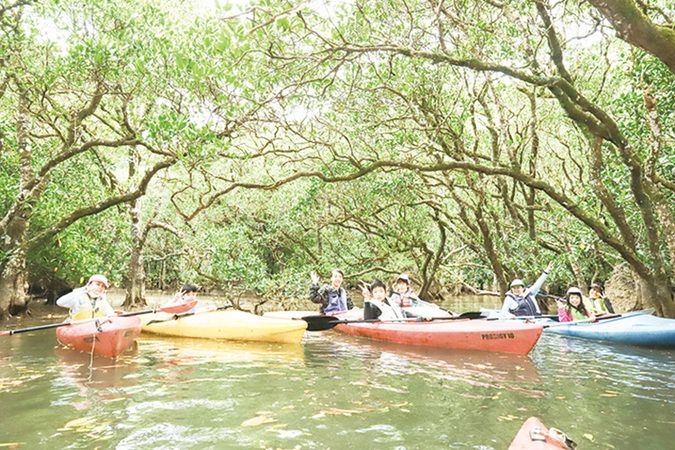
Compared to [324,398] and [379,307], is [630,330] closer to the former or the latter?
[379,307]

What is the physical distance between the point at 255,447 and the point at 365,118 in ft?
26.5

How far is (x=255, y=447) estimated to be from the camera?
355 centimetres

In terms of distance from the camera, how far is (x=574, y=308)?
35.8 ft

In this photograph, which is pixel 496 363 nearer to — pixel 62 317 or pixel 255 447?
pixel 255 447

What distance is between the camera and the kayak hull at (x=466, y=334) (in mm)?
7699

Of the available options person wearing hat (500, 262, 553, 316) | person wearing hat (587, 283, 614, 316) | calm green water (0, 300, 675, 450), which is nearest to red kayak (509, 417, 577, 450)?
calm green water (0, 300, 675, 450)

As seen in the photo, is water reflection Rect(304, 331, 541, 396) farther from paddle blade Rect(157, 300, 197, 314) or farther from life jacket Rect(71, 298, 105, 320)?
life jacket Rect(71, 298, 105, 320)

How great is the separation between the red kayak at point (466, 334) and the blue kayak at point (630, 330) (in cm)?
79

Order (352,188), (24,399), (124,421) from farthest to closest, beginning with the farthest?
(352,188) → (24,399) → (124,421)

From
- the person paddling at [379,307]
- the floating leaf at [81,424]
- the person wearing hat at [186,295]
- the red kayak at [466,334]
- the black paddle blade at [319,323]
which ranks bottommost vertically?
the floating leaf at [81,424]

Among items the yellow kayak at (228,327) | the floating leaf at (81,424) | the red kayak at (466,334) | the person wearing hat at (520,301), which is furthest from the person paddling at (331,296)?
the floating leaf at (81,424)

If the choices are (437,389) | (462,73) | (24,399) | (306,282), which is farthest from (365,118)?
(24,399)

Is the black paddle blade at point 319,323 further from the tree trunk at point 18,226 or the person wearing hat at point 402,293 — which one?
the tree trunk at point 18,226

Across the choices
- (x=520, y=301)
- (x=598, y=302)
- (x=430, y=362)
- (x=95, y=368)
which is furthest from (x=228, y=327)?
(x=598, y=302)
